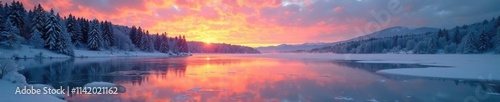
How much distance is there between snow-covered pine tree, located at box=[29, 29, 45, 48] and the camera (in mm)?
49875

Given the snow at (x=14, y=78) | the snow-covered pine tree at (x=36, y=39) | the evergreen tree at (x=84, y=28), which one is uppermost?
the evergreen tree at (x=84, y=28)

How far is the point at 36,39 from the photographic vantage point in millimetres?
50031

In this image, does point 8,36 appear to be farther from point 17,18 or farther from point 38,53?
point 17,18

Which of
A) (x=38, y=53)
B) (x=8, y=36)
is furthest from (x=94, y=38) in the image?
(x=8, y=36)

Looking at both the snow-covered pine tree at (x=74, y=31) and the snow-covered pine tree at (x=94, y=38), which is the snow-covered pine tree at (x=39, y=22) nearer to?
the snow-covered pine tree at (x=74, y=31)

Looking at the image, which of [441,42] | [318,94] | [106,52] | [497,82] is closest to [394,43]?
[441,42]

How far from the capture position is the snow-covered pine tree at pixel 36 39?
49875mm

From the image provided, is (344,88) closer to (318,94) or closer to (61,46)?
(318,94)

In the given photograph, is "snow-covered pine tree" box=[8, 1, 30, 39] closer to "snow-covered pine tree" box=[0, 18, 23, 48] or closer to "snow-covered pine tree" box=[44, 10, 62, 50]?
"snow-covered pine tree" box=[44, 10, 62, 50]

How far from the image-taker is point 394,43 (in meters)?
110

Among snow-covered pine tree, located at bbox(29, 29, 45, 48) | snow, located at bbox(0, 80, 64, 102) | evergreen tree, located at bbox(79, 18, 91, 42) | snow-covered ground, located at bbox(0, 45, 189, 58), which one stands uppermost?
evergreen tree, located at bbox(79, 18, 91, 42)

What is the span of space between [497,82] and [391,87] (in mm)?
6124

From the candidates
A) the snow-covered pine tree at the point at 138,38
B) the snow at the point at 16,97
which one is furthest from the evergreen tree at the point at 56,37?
the snow at the point at 16,97

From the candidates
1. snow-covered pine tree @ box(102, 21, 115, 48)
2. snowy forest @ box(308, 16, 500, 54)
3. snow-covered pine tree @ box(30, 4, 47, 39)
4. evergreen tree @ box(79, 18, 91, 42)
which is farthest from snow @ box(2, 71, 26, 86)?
snowy forest @ box(308, 16, 500, 54)
